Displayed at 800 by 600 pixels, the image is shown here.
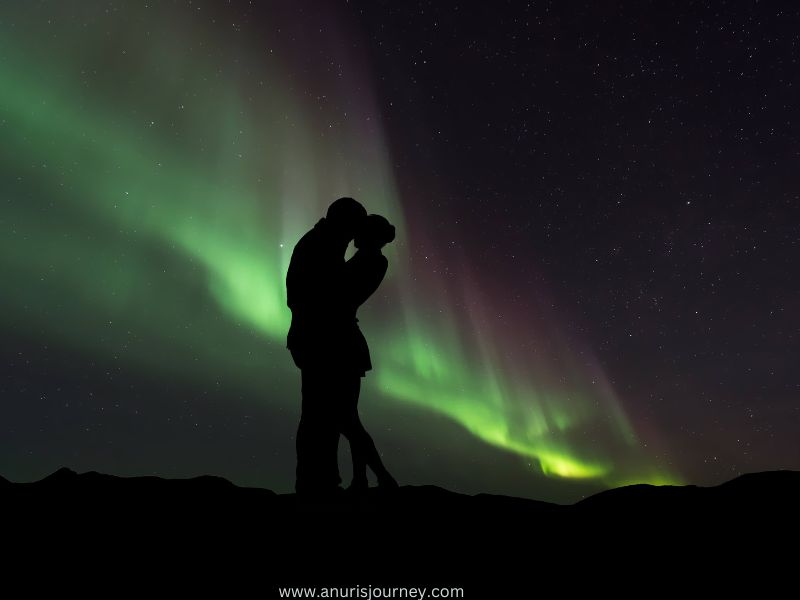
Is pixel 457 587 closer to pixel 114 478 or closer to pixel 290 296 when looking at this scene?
pixel 290 296

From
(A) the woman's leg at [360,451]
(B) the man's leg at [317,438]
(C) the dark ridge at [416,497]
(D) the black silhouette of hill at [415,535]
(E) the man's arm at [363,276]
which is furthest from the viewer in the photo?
(A) the woman's leg at [360,451]

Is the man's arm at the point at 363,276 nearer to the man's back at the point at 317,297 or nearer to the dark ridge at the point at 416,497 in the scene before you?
the man's back at the point at 317,297

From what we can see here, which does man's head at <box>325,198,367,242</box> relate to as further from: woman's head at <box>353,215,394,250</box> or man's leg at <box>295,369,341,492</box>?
man's leg at <box>295,369,341,492</box>

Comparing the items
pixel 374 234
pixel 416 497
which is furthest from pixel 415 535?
pixel 374 234

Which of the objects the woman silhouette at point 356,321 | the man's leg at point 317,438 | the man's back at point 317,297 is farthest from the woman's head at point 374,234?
the man's leg at point 317,438

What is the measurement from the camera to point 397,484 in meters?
5.62

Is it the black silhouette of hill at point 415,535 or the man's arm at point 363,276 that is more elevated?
the man's arm at point 363,276

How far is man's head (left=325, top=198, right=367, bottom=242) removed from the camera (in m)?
5.25

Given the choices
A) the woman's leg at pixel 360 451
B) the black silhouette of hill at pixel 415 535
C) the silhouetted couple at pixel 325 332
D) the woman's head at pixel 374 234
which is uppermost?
the woman's head at pixel 374 234

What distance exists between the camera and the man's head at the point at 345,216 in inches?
207

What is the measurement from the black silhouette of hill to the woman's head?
2493 millimetres

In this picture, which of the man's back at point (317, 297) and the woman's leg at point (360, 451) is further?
the woman's leg at point (360, 451)

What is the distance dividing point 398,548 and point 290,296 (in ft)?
8.51

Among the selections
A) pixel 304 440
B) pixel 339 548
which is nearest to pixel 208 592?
pixel 339 548
